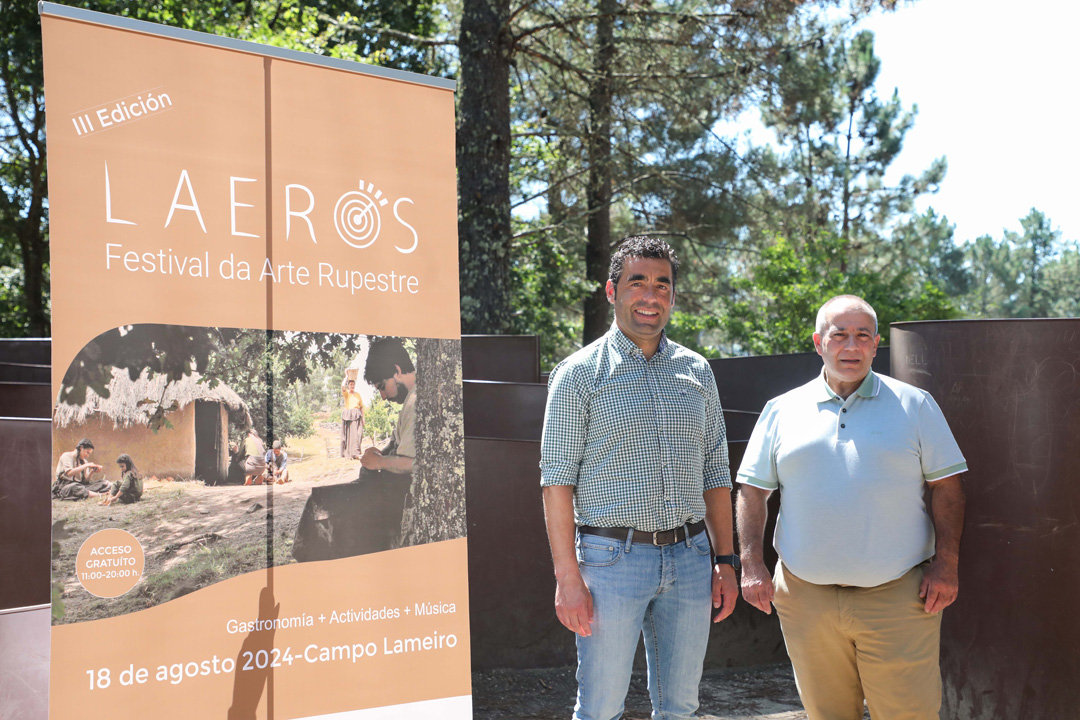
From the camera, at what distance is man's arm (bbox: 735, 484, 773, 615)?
303cm

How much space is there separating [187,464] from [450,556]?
2.92 ft

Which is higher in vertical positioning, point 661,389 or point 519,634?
point 661,389

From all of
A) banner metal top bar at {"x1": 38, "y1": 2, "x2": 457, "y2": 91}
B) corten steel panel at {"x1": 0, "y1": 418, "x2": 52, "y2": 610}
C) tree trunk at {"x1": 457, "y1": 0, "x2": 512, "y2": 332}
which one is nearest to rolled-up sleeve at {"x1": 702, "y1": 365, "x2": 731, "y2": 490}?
banner metal top bar at {"x1": 38, "y1": 2, "x2": 457, "y2": 91}

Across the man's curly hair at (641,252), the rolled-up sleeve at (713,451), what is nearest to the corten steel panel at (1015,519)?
the rolled-up sleeve at (713,451)

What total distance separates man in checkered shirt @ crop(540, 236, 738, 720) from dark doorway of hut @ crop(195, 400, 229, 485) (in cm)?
93

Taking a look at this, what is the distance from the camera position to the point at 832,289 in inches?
700

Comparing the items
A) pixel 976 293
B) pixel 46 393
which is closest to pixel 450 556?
pixel 46 393

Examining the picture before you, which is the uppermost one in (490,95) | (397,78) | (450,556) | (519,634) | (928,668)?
(490,95)

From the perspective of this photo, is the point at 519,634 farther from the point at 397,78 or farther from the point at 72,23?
the point at 72,23

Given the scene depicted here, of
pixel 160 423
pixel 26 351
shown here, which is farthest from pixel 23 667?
pixel 26 351

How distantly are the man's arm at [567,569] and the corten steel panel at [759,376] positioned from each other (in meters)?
4.44

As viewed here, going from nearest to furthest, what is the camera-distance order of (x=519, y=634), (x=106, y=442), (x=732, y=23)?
(x=106, y=442), (x=519, y=634), (x=732, y=23)

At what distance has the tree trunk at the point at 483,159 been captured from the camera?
9.14m

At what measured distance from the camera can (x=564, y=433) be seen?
8.96 feet
